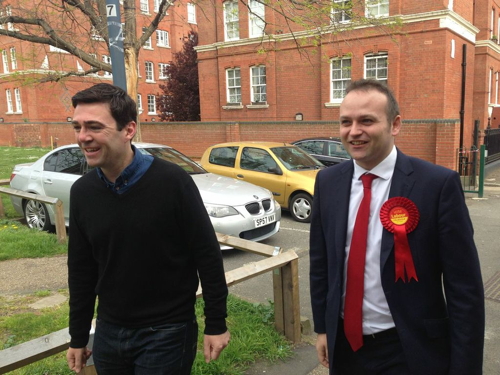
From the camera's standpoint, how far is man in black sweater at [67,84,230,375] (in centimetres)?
194

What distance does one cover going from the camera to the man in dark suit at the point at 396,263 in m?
1.75

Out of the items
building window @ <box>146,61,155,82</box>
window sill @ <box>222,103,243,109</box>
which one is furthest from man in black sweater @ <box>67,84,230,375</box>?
building window @ <box>146,61,155,82</box>

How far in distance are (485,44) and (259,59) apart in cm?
1119

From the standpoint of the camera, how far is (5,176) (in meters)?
16.1

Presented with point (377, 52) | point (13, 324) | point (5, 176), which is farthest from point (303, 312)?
point (377, 52)

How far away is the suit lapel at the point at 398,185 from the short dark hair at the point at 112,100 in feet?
3.96

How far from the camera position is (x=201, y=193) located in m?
6.71

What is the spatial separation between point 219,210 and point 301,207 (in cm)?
288

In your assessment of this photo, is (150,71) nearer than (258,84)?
No

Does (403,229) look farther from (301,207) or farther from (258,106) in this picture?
(258,106)

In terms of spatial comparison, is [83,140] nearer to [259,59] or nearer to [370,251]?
[370,251]

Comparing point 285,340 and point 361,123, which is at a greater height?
point 361,123

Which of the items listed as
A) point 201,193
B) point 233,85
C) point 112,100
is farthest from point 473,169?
point 233,85

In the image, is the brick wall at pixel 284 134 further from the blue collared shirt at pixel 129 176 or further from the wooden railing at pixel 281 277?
the blue collared shirt at pixel 129 176
